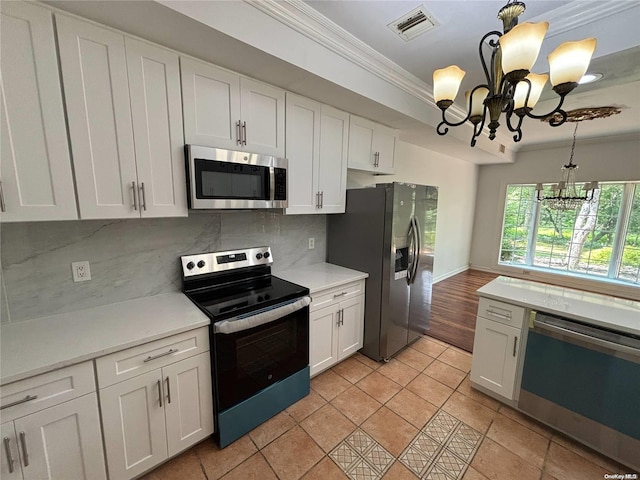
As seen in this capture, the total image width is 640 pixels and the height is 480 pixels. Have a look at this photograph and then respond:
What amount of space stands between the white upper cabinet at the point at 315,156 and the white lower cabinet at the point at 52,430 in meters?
1.59

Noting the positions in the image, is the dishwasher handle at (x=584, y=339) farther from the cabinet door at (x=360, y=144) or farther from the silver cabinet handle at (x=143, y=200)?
the silver cabinet handle at (x=143, y=200)

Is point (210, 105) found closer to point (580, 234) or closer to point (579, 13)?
point (579, 13)

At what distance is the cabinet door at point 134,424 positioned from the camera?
1.28 m

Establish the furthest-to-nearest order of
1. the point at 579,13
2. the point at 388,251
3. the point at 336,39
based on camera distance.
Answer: the point at 388,251, the point at 336,39, the point at 579,13

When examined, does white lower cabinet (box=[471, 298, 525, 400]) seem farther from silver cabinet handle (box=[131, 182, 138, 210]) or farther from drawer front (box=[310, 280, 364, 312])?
silver cabinet handle (box=[131, 182, 138, 210])

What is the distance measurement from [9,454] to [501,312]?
283 centimetres

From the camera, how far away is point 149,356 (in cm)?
135

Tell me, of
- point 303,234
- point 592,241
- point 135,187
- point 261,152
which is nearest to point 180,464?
point 135,187

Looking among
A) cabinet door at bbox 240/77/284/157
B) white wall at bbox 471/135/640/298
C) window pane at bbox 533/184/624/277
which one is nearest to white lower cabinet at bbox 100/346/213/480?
cabinet door at bbox 240/77/284/157

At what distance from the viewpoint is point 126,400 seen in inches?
51.6

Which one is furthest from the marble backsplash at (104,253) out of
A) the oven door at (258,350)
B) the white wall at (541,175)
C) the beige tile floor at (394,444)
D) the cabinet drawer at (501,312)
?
the white wall at (541,175)

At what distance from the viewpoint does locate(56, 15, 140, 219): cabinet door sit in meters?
1.23

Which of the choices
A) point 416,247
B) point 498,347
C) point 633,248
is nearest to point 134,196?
point 416,247

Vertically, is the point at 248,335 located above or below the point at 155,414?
above
